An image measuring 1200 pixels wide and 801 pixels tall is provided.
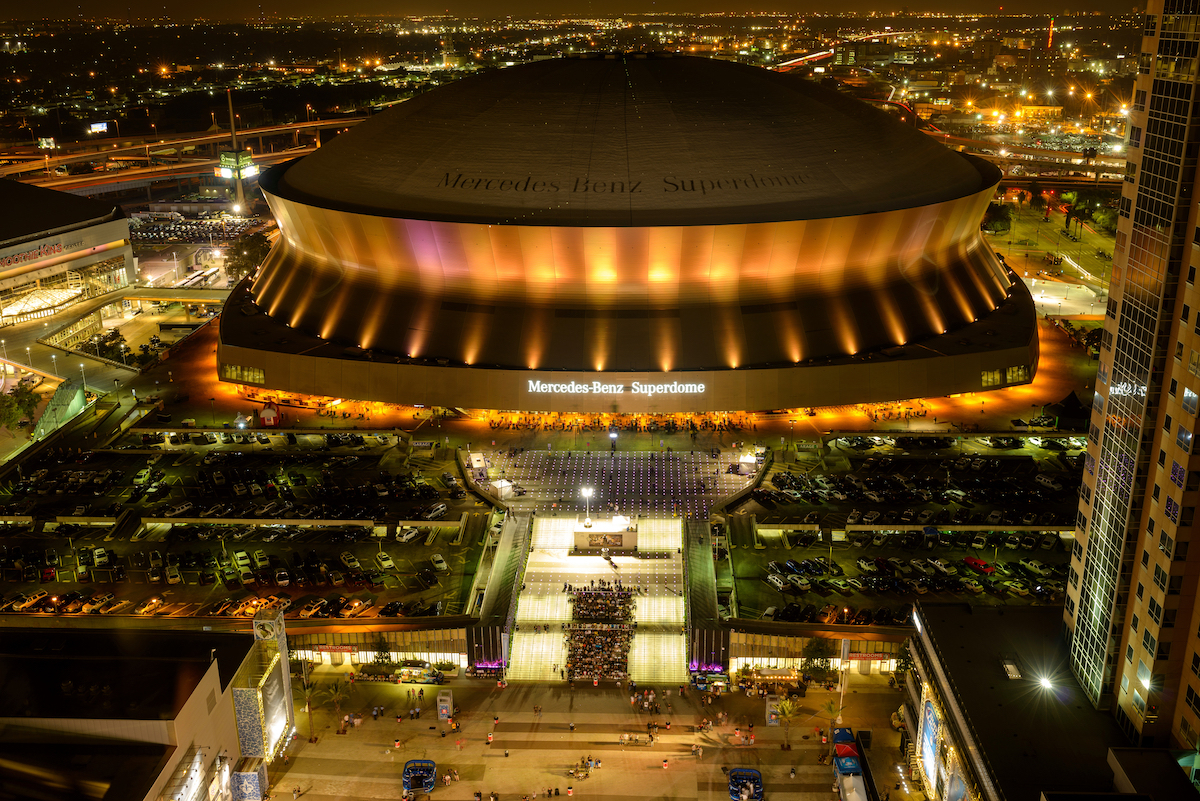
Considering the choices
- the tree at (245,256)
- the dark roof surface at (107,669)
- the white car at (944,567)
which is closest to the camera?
the dark roof surface at (107,669)

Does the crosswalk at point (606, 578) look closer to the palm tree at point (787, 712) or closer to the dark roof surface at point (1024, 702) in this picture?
the palm tree at point (787, 712)

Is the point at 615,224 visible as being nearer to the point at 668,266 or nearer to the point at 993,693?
the point at 668,266

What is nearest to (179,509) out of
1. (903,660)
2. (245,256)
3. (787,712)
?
(787,712)

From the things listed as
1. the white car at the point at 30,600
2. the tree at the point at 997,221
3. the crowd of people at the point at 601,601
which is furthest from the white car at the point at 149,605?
the tree at the point at 997,221

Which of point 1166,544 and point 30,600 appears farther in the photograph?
point 30,600

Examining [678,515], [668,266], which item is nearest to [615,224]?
[668,266]

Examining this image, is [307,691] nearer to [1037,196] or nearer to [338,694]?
[338,694]

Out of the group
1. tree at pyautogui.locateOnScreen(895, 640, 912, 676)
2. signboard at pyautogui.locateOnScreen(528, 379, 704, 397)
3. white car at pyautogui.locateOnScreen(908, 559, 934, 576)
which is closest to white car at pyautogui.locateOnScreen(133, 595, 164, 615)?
signboard at pyautogui.locateOnScreen(528, 379, 704, 397)
